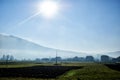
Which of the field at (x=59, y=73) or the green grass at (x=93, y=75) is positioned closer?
the green grass at (x=93, y=75)

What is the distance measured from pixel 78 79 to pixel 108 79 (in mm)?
6361

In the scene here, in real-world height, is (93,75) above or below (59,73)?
above

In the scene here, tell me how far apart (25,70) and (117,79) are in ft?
101

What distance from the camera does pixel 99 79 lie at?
32.7 metres

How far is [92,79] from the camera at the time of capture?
3266 cm

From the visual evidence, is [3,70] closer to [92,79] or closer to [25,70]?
[25,70]

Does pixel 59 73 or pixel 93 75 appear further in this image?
pixel 59 73

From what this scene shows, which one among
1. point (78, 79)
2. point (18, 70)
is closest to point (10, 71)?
A: point (18, 70)

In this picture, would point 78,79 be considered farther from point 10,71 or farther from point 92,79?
point 10,71

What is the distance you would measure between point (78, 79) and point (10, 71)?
27810mm

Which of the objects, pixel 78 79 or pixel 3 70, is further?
pixel 3 70

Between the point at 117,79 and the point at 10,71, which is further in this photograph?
the point at 10,71

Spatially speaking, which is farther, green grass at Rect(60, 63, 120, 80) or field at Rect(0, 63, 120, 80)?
field at Rect(0, 63, 120, 80)

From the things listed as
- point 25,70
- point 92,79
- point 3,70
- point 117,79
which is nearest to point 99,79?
point 92,79
